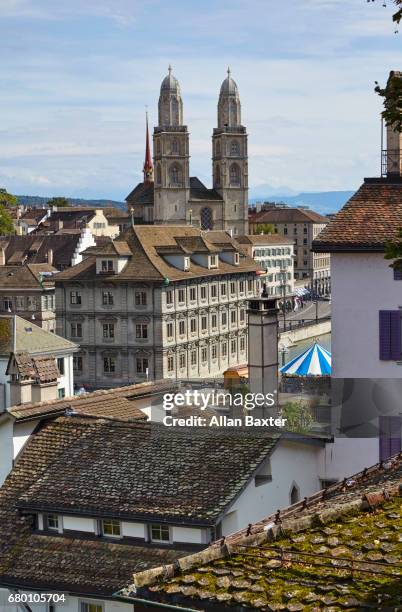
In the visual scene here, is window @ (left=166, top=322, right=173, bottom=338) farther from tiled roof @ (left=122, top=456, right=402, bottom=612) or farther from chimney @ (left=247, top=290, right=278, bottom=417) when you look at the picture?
tiled roof @ (left=122, top=456, right=402, bottom=612)

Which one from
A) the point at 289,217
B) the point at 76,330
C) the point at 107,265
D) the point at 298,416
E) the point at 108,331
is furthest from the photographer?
the point at 289,217

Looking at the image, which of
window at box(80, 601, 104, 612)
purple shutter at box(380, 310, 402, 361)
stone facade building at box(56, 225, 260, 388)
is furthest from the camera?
stone facade building at box(56, 225, 260, 388)

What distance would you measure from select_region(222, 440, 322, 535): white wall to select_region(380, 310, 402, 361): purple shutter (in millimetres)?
2984

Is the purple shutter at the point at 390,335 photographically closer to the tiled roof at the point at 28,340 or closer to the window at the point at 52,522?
the window at the point at 52,522

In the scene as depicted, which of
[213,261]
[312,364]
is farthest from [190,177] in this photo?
[312,364]

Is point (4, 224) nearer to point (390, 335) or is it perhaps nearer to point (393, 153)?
point (393, 153)

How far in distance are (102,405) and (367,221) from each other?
5702 mm

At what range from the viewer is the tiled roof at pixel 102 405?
64.2 ft

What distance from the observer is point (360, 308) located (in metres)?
22.0

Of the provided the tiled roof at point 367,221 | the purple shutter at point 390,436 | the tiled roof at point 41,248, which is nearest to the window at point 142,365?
the tiled roof at point 41,248

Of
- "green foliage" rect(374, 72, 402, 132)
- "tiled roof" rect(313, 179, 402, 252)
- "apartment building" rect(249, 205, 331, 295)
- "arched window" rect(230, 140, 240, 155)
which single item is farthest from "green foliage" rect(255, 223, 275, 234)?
"green foliage" rect(374, 72, 402, 132)

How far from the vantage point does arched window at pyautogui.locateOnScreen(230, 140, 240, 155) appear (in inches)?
5778

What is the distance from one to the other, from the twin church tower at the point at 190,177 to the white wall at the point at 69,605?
12376 cm

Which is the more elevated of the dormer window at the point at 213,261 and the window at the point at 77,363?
the dormer window at the point at 213,261
